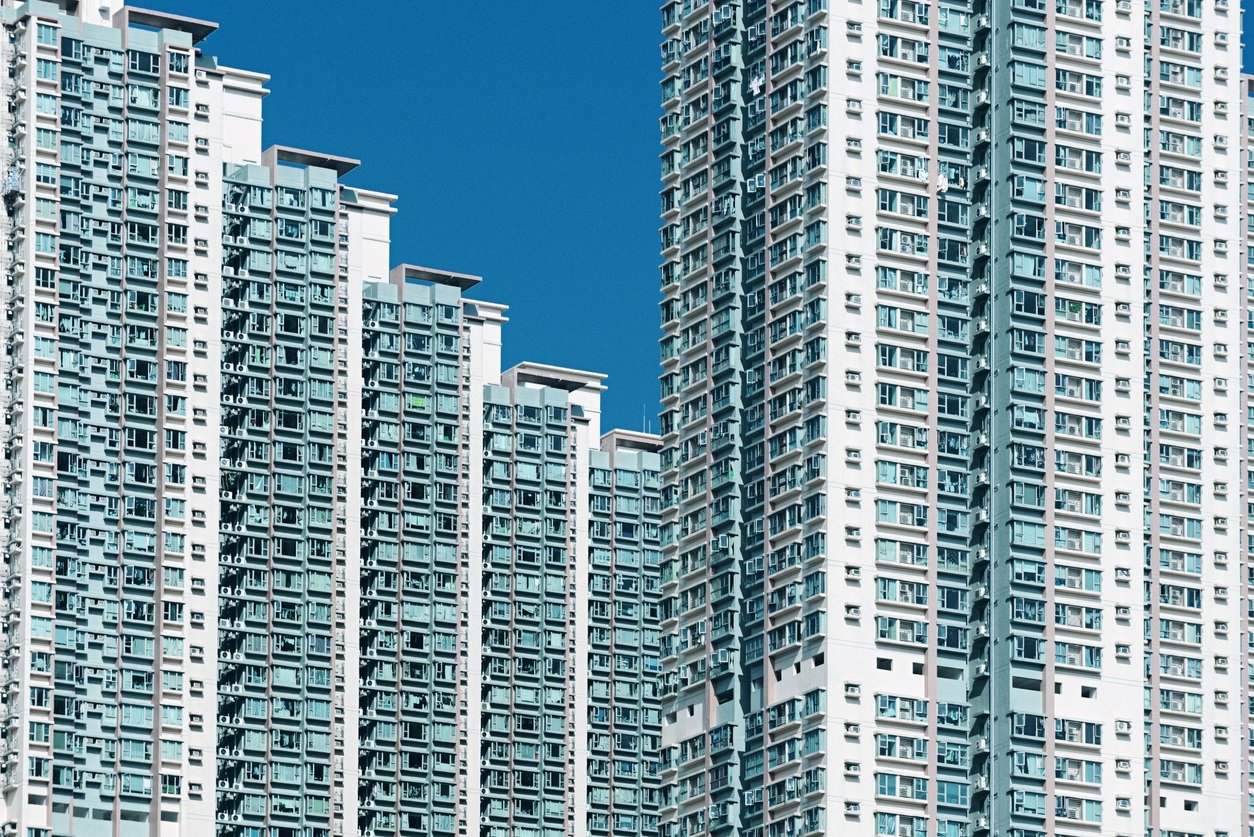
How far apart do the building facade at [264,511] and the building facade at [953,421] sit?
824 inches

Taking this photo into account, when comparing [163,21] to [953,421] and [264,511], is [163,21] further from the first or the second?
[953,421]

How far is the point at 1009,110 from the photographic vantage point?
439 feet

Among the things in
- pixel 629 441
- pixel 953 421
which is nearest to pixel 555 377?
pixel 629 441

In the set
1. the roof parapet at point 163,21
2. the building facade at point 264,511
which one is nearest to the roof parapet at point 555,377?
the building facade at point 264,511

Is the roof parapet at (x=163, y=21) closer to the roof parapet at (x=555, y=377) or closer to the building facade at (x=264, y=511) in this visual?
the building facade at (x=264, y=511)

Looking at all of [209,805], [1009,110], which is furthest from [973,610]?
[209,805]

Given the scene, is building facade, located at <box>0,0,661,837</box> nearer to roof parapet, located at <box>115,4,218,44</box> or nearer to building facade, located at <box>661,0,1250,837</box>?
roof parapet, located at <box>115,4,218,44</box>

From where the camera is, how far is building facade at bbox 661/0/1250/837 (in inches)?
5039

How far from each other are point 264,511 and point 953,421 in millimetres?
31948

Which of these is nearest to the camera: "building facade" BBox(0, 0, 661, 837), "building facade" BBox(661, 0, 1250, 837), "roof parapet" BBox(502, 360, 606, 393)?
"building facade" BBox(661, 0, 1250, 837)

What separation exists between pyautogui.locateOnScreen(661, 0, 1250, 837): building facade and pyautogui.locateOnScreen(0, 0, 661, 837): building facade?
2092 centimetres

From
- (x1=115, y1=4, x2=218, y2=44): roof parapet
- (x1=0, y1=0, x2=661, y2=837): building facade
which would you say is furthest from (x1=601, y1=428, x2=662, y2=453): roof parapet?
(x1=115, y1=4, x2=218, y2=44): roof parapet

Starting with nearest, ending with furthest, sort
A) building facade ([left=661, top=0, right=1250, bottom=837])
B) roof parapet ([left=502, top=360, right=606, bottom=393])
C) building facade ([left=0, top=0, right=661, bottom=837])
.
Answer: building facade ([left=661, top=0, right=1250, bottom=837]) < building facade ([left=0, top=0, right=661, bottom=837]) < roof parapet ([left=502, top=360, right=606, bottom=393])

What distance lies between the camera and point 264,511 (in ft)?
497
